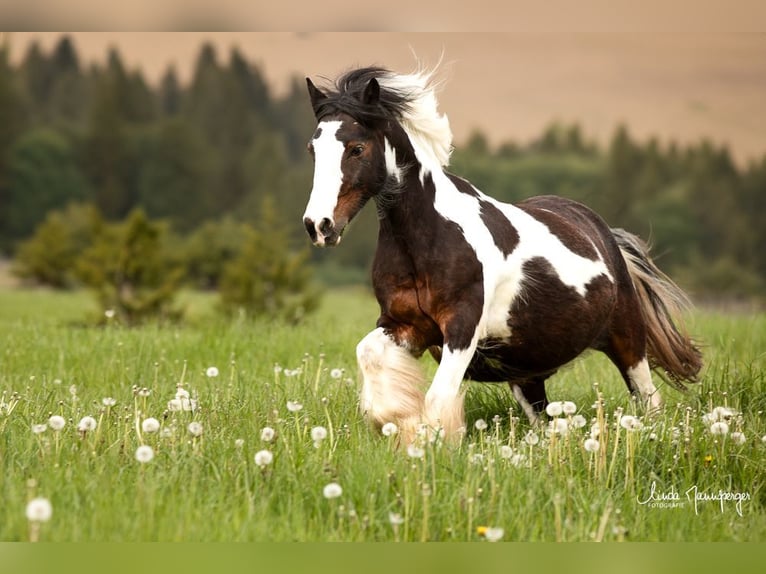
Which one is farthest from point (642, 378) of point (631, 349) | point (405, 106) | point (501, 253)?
point (405, 106)

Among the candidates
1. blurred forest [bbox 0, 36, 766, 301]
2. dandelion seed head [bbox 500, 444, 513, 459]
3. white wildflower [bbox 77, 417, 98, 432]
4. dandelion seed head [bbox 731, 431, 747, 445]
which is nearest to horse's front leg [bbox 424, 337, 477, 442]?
dandelion seed head [bbox 500, 444, 513, 459]

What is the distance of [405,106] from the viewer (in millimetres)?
4656

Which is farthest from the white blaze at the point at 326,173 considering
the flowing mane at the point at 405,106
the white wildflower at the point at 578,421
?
the white wildflower at the point at 578,421

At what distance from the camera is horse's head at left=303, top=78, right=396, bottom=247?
417 centimetres

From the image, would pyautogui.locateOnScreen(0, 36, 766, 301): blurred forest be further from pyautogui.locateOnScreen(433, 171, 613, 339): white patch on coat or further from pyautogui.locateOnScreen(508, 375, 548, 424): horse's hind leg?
pyautogui.locateOnScreen(433, 171, 613, 339): white patch on coat

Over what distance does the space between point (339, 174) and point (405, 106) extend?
62 cm

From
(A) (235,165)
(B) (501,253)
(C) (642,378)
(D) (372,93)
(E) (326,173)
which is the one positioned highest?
(A) (235,165)

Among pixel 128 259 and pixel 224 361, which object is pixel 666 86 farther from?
pixel 224 361

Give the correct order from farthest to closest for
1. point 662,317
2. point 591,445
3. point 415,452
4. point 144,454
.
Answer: point 662,317
point 591,445
point 415,452
point 144,454

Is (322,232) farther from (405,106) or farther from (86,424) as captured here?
(86,424)

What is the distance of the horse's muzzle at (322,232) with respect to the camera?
410 cm

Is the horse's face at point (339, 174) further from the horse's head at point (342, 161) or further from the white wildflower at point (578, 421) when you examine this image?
the white wildflower at point (578, 421)

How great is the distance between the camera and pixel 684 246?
33906 mm

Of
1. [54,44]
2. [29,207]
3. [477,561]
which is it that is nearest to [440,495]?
[477,561]
